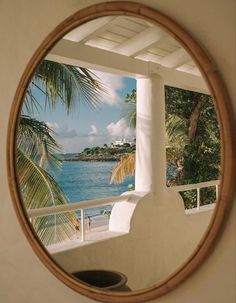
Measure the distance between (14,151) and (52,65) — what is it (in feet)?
1.13

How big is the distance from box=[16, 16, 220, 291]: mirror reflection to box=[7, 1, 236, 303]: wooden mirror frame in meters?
0.02

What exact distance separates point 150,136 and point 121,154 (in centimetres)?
11

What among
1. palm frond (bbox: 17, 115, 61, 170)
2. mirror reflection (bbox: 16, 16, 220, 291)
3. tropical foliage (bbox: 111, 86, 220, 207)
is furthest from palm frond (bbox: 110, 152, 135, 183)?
palm frond (bbox: 17, 115, 61, 170)

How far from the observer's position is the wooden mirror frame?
1029 mm

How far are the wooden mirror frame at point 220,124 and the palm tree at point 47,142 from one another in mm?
33

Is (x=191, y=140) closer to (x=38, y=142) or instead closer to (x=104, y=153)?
(x=104, y=153)

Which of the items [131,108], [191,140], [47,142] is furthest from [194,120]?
[47,142]

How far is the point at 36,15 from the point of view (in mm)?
1517

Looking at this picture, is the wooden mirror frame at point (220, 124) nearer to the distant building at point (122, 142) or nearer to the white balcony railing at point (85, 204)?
the white balcony railing at point (85, 204)

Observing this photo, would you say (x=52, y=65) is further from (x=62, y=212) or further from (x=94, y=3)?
(x=62, y=212)

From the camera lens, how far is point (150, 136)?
1170 millimetres

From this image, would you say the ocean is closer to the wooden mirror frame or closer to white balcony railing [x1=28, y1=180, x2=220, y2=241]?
white balcony railing [x1=28, y1=180, x2=220, y2=241]

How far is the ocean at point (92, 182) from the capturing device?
1.22m

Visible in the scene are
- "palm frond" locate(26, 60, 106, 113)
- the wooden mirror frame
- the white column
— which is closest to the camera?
the wooden mirror frame
